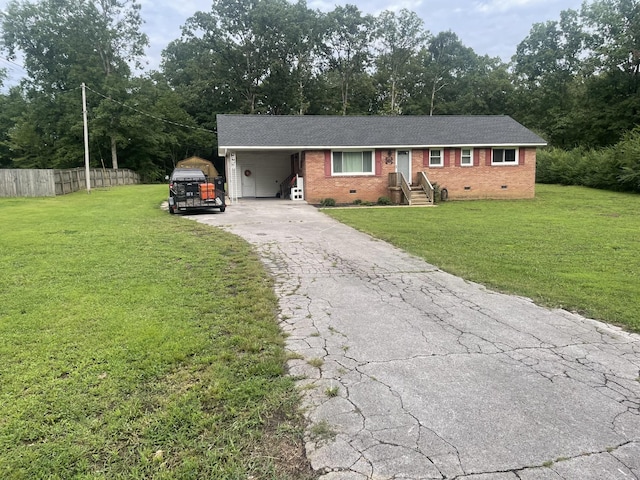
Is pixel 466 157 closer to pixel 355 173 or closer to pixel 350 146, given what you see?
pixel 355 173

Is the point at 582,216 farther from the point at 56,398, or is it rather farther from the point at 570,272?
the point at 56,398

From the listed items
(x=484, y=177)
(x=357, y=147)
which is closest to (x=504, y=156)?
(x=484, y=177)

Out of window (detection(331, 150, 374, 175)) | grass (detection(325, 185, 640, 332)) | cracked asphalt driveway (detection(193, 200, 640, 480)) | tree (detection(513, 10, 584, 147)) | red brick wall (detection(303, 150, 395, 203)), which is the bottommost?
cracked asphalt driveway (detection(193, 200, 640, 480))

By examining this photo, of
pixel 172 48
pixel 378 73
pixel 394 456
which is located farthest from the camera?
pixel 172 48

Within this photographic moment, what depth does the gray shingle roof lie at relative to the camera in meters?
21.3

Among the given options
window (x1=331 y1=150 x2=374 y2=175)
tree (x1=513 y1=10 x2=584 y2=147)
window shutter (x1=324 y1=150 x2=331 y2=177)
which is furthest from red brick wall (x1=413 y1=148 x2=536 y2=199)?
tree (x1=513 y1=10 x2=584 y2=147)

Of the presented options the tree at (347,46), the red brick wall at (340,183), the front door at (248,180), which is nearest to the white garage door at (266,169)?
the front door at (248,180)

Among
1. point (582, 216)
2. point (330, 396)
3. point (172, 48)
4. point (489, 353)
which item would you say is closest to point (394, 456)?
point (330, 396)

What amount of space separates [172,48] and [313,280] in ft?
199

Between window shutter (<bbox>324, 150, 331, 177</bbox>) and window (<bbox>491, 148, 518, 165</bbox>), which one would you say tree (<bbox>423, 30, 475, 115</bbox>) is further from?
window shutter (<bbox>324, 150, 331, 177</bbox>)

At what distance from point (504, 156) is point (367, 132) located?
278 inches

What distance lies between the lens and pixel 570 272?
7.13 meters

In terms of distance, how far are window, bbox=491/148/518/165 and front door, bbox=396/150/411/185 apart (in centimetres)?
437

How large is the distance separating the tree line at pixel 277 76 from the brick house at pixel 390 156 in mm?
21249
